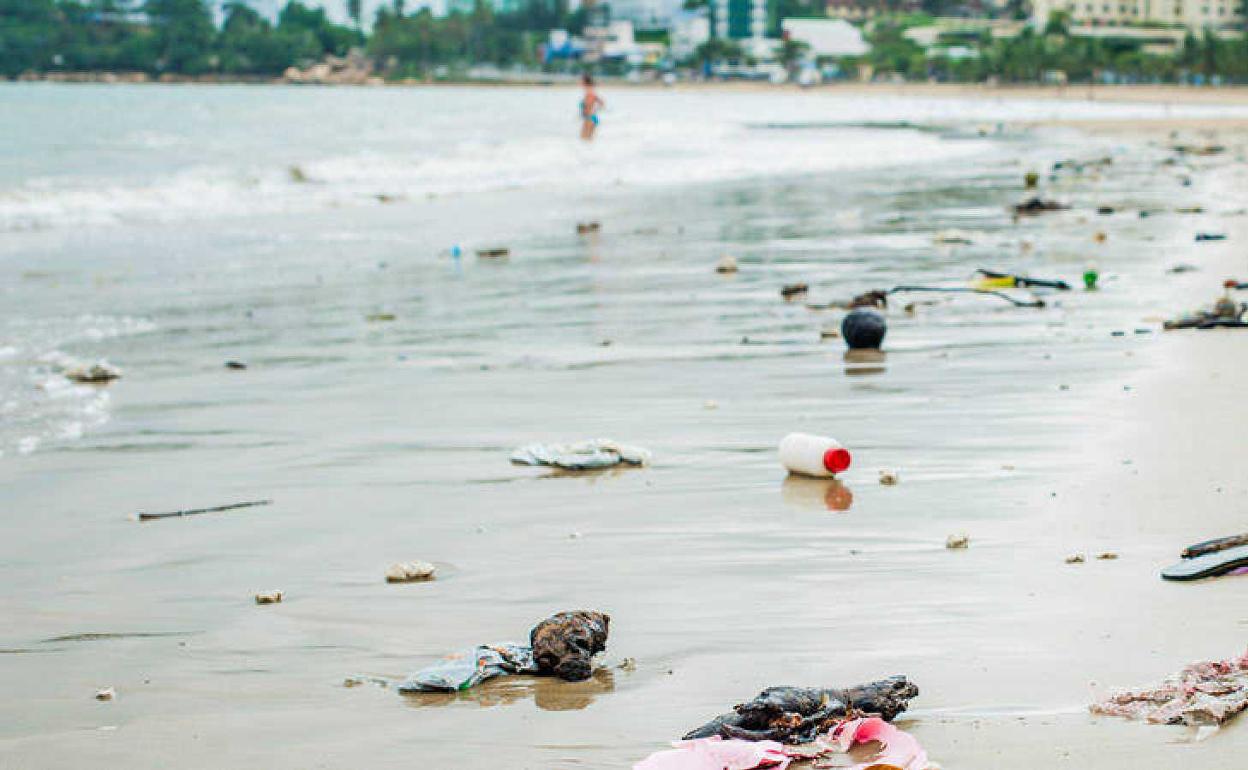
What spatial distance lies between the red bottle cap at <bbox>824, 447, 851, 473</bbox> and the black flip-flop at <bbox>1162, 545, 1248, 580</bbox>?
1.79 metres

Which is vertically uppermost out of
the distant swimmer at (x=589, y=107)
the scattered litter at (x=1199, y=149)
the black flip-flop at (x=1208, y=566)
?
the distant swimmer at (x=589, y=107)

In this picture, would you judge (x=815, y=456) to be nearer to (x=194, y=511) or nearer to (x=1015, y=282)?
(x=194, y=511)

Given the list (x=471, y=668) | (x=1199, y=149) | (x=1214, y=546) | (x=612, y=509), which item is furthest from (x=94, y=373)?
(x=1199, y=149)

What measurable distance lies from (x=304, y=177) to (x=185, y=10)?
154 meters

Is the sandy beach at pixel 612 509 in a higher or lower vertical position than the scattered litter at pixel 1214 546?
lower

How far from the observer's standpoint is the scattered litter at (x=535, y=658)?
4.48m

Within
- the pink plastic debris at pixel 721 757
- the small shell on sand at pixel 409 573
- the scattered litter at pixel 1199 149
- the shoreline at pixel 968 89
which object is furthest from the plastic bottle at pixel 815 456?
the shoreline at pixel 968 89

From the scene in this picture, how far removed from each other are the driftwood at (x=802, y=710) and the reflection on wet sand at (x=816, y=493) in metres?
2.29

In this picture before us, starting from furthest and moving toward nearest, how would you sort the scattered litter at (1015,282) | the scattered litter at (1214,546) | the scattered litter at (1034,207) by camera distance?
the scattered litter at (1034,207), the scattered litter at (1015,282), the scattered litter at (1214,546)

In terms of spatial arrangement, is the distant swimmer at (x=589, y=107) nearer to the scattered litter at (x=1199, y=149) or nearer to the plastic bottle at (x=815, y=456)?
the scattered litter at (x=1199, y=149)

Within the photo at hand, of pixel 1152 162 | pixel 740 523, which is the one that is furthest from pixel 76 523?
pixel 1152 162

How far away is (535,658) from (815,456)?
2477 millimetres

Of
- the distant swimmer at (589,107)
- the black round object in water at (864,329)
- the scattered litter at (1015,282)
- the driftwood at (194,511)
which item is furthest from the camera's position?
the distant swimmer at (589,107)

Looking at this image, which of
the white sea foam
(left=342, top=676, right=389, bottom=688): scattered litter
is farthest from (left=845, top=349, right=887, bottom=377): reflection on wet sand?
the white sea foam
